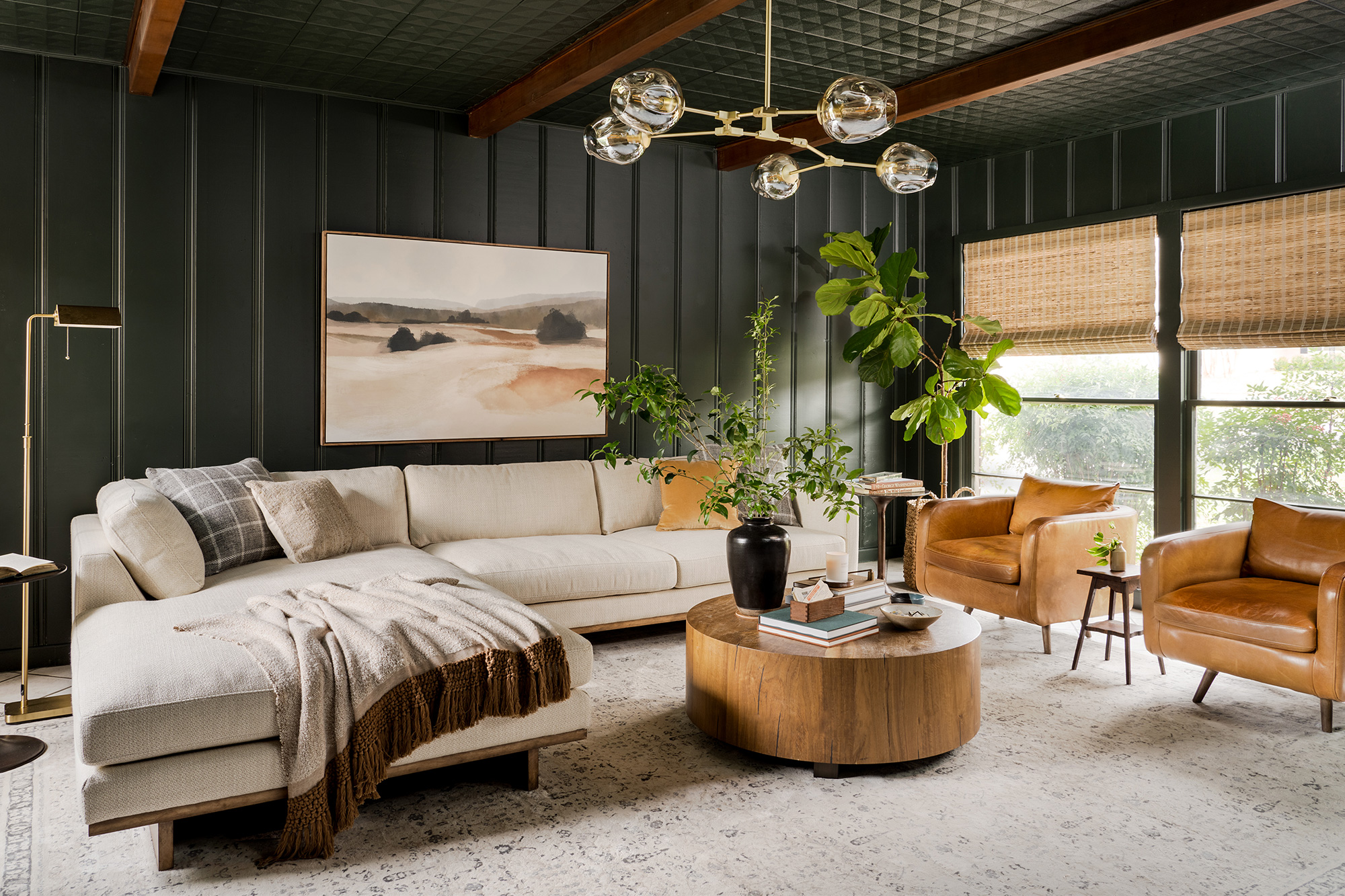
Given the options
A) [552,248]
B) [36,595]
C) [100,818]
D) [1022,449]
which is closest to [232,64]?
[552,248]

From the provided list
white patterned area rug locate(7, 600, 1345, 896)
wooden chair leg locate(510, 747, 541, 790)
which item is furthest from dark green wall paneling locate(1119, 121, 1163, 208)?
wooden chair leg locate(510, 747, 541, 790)

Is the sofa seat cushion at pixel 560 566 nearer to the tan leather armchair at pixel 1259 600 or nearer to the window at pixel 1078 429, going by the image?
the tan leather armchair at pixel 1259 600

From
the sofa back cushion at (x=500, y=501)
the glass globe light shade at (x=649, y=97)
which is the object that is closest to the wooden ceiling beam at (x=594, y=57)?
the glass globe light shade at (x=649, y=97)

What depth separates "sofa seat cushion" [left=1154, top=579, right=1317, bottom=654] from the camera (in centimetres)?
323

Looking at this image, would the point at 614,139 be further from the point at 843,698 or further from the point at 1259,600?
the point at 1259,600

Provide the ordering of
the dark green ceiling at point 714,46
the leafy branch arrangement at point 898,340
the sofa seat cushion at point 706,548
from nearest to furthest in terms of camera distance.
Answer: the dark green ceiling at point 714,46 < the sofa seat cushion at point 706,548 < the leafy branch arrangement at point 898,340

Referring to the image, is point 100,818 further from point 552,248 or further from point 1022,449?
point 1022,449

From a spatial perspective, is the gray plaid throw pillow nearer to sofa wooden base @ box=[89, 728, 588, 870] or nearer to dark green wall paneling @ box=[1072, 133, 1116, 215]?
sofa wooden base @ box=[89, 728, 588, 870]

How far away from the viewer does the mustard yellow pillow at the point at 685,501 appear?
16.0 feet

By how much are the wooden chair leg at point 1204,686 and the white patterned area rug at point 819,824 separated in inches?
5.9

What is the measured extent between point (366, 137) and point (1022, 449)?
4319 millimetres

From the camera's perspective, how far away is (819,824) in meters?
2.57

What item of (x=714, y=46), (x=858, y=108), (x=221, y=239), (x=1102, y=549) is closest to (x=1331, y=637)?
(x=1102, y=549)

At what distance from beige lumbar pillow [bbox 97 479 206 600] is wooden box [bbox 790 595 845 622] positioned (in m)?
2.14
